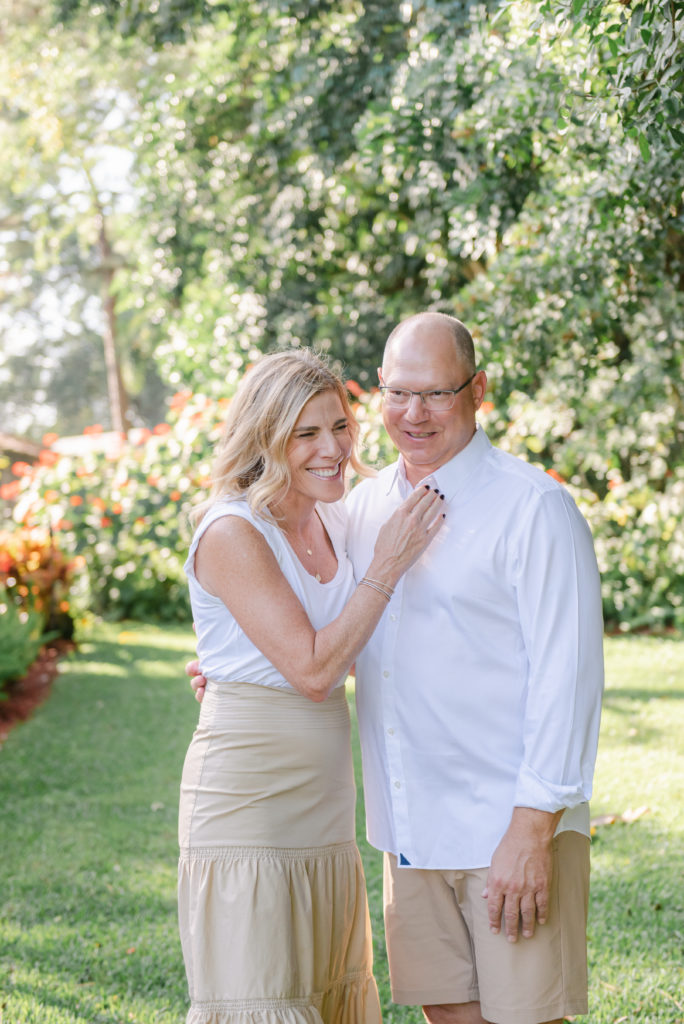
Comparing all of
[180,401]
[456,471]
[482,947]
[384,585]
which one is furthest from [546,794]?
[180,401]

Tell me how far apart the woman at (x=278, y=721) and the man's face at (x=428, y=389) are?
Result: 20 cm

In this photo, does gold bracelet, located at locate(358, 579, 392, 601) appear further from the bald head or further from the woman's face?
the bald head

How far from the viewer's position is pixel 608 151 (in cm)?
449

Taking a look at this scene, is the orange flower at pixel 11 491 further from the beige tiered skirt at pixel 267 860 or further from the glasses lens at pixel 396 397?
the glasses lens at pixel 396 397

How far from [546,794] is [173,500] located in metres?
9.91

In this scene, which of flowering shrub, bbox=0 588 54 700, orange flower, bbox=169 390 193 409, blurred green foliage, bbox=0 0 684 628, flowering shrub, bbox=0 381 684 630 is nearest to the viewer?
blurred green foliage, bbox=0 0 684 628

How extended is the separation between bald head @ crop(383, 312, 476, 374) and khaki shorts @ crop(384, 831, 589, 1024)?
1343 mm

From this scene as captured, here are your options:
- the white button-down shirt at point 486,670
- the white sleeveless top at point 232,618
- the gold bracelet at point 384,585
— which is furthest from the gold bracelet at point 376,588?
the white sleeveless top at point 232,618

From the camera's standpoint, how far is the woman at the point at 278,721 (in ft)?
8.93

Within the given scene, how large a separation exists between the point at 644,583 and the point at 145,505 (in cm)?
580

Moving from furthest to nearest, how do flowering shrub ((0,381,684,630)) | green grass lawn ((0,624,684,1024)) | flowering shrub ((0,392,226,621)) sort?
flowering shrub ((0,392,226,621)) → flowering shrub ((0,381,684,630)) → green grass lawn ((0,624,684,1024))

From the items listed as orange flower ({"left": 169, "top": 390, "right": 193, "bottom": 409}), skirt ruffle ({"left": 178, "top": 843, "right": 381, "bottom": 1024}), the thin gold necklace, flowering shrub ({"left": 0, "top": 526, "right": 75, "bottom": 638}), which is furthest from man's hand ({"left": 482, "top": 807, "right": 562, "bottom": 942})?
orange flower ({"left": 169, "top": 390, "right": 193, "bottom": 409})

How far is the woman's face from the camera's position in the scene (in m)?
3.00

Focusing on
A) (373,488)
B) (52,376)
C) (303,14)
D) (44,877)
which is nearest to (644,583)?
(303,14)
